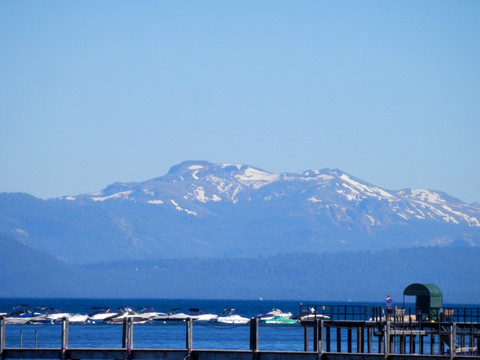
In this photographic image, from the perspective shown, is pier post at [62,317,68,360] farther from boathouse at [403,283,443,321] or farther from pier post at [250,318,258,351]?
boathouse at [403,283,443,321]

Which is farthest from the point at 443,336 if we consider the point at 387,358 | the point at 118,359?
the point at 118,359

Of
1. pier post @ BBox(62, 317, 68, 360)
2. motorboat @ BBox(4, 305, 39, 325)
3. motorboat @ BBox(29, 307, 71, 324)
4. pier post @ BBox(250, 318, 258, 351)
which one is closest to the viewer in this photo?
pier post @ BBox(250, 318, 258, 351)

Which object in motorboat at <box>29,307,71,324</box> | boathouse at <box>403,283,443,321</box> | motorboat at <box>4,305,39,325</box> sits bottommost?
motorboat at <box>29,307,71,324</box>

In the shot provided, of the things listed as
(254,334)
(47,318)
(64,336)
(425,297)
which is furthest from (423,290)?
(47,318)

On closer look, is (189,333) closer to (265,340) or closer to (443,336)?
(443,336)

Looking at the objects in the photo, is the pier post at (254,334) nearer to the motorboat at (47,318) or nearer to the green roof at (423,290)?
the green roof at (423,290)

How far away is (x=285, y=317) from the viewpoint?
13975 cm

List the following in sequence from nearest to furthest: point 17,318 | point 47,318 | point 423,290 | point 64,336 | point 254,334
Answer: point 254,334
point 64,336
point 423,290
point 17,318
point 47,318

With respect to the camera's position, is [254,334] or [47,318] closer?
[254,334]

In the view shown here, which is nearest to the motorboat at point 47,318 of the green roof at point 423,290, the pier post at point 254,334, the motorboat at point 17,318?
the motorboat at point 17,318

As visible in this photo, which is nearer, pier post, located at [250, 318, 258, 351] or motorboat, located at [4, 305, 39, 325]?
pier post, located at [250, 318, 258, 351]

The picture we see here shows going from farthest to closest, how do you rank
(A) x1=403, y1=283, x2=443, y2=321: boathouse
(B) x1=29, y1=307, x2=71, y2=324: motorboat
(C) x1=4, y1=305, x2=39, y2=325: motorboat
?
(B) x1=29, y1=307, x2=71, y2=324: motorboat → (A) x1=403, y1=283, x2=443, y2=321: boathouse → (C) x1=4, y1=305, x2=39, y2=325: motorboat

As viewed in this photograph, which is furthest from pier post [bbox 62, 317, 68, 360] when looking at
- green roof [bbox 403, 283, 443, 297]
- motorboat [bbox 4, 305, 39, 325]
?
green roof [bbox 403, 283, 443, 297]

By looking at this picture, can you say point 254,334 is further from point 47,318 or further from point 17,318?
point 47,318
